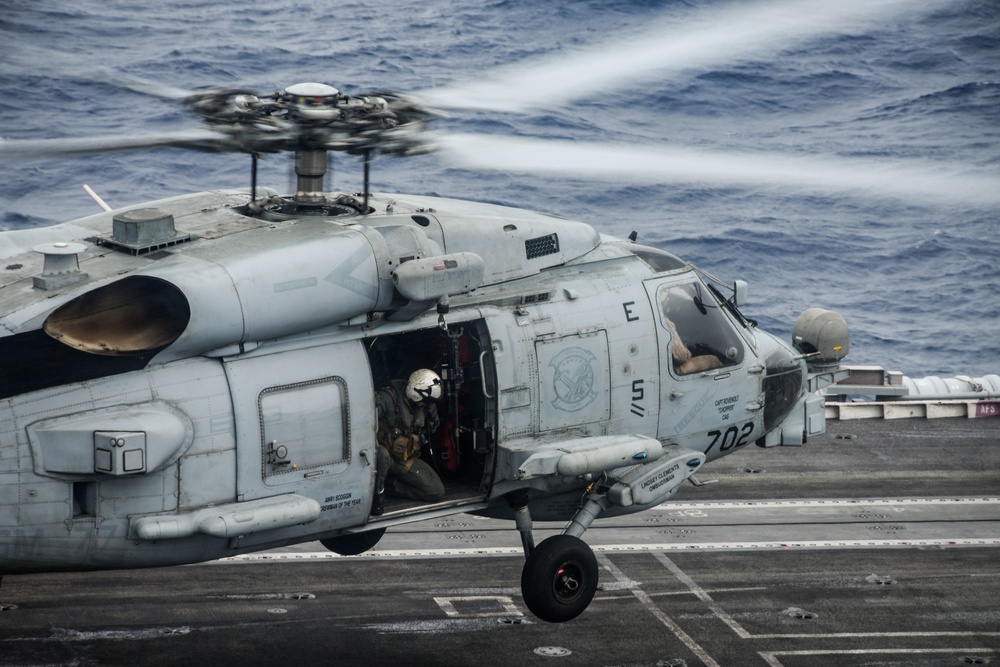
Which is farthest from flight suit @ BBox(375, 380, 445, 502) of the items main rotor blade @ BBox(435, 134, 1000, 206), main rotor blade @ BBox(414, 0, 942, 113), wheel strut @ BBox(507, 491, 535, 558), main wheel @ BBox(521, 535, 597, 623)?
main rotor blade @ BBox(414, 0, 942, 113)

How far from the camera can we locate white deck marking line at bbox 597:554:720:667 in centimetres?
1705

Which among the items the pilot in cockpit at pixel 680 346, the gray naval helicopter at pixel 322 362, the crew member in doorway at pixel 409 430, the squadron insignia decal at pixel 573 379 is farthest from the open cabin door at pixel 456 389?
the pilot in cockpit at pixel 680 346

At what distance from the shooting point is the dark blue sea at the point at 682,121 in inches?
1705

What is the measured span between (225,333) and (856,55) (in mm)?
49957

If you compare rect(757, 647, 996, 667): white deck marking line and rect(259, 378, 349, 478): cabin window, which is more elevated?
rect(259, 378, 349, 478): cabin window

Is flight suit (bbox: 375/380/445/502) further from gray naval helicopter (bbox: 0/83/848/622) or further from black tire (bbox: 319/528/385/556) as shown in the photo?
black tire (bbox: 319/528/385/556)

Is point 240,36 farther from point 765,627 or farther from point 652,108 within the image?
point 765,627

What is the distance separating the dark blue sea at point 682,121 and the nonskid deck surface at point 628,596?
1252cm

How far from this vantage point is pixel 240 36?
57438mm

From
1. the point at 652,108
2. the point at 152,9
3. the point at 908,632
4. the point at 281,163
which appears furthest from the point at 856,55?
the point at 908,632

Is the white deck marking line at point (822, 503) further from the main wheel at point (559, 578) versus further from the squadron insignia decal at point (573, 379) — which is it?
the squadron insignia decal at point (573, 379)

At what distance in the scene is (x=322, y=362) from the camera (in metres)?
14.0

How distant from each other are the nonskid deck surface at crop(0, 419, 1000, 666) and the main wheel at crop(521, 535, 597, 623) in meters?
1.34

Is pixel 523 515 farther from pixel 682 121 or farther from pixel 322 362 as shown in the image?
pixel 682 121
